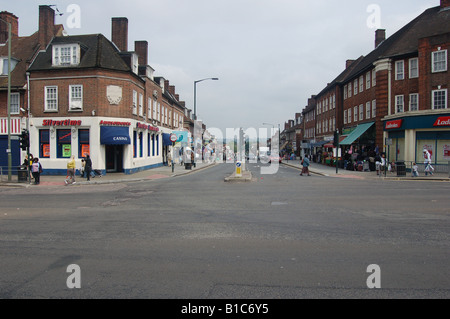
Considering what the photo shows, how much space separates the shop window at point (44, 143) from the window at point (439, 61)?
31.6 metres

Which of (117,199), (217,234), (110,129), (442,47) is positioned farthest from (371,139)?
(217,234)

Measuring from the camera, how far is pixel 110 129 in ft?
86.4

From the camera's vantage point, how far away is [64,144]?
2686cm

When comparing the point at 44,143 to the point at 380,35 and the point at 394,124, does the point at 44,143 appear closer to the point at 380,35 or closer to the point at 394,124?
the point at 394,124

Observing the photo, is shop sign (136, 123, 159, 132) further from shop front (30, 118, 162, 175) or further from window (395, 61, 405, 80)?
window (395, 61, 405, 80)

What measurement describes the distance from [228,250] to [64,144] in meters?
24.2

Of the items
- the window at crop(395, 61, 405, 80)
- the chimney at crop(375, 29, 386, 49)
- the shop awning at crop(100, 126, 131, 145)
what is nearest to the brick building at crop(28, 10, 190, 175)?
the shop awning at crop(100, 126, 131, 145)

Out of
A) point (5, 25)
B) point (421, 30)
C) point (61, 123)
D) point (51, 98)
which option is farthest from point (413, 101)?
point (5, 25)

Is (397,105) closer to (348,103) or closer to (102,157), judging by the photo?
(348,103)

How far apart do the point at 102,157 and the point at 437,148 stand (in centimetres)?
2655

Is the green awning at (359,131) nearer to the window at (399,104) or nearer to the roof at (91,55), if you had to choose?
the window at (399,104)

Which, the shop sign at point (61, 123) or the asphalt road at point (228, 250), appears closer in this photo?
the asphalt road at point (228, 250)

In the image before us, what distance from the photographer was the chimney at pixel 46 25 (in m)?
28.6

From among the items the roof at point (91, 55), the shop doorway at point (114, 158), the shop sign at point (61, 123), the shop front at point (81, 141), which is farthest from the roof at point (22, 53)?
the shop doorway at point (114, 158)
